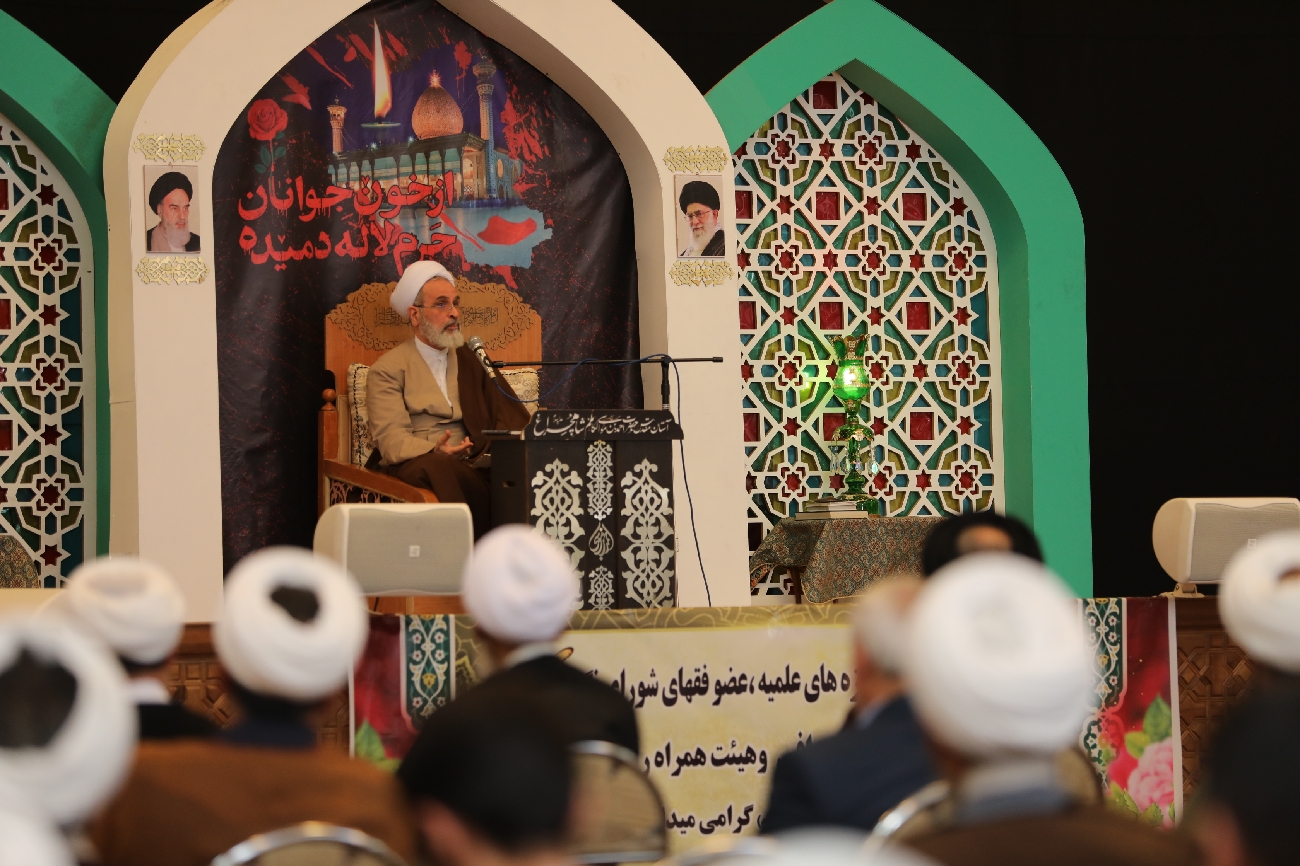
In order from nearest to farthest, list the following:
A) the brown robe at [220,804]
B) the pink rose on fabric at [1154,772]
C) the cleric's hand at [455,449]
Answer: the brown robe at [220,804], the pink rose on fabric at [1154,772], the cleric's hand at [455,449]

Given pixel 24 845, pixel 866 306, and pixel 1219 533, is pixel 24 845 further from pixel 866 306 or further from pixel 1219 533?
pixel 866 306

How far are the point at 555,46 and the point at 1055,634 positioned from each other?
18.3ft

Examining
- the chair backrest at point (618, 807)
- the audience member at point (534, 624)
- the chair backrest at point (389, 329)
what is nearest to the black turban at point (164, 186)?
the chair backrest at point (389, 329)

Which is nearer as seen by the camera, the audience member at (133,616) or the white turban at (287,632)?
the white turban at (287,632)

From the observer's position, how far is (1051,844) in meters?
1.53

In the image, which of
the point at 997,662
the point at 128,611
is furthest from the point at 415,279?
the point at 997,662

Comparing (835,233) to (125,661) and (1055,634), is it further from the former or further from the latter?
(1055,634)

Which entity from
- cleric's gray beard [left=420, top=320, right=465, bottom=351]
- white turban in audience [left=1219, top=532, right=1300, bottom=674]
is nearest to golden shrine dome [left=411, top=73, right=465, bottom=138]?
cleric's gray beard [left=420, top=320, right=465, bottom=351]

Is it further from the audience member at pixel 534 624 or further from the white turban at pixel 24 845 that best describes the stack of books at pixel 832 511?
the white turban at pixel 24 845

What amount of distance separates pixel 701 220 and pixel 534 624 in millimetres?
4159

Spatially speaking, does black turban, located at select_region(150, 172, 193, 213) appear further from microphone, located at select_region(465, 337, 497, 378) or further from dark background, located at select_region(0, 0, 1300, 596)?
dark background, located at select_region(0, 0, 1300, 596)

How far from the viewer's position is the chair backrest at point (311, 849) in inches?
69.0

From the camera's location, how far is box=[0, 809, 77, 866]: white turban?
3.43 ft

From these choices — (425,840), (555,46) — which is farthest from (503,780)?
(555,46)
